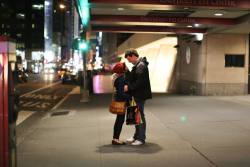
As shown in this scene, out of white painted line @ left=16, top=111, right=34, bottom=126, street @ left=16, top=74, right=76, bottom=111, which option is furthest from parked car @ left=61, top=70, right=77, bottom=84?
white painted line @ left=16, top=111, right=34, bottom=126

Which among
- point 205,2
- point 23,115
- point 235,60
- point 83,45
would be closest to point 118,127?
point 205,2

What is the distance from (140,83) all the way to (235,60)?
47.7 ft

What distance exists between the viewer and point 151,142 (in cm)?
956

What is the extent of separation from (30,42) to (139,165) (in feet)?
409

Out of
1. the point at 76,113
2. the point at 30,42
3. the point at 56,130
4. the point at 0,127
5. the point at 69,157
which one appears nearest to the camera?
the point at 0,127

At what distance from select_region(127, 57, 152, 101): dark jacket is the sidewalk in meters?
0.96

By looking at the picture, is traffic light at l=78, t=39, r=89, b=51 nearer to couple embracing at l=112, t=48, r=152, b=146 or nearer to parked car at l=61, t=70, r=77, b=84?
couple embracing at l=112, t=48, r=152, b=146

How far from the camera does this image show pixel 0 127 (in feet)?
17.8

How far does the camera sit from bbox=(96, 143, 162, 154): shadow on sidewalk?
866 centimetres

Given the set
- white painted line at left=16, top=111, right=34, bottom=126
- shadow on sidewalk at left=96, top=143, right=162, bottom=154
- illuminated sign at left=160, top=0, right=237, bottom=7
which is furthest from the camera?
illuminated sign at left=160, top=0, right=237, bottom=7

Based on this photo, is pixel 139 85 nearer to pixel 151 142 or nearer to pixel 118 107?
pixel 118 107

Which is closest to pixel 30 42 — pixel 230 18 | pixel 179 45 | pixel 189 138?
pixel 179 45

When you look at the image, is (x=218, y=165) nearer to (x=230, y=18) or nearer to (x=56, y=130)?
(x=56, y=130)

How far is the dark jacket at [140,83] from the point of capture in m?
9.08
